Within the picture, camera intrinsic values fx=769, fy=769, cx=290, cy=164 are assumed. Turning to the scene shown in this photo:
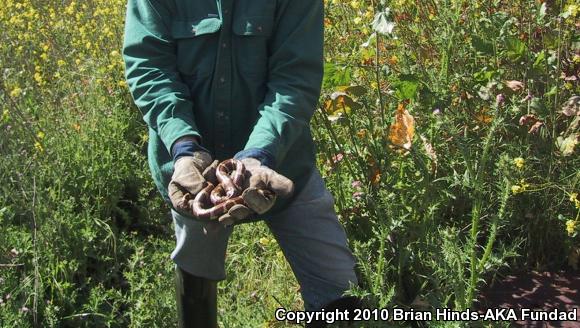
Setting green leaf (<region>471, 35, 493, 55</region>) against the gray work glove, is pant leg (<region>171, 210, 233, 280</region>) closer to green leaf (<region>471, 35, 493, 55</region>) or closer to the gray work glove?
the gray work glove

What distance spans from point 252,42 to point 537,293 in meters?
1.36

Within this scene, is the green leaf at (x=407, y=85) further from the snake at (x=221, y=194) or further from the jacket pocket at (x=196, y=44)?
the snake at (x=221, y=194)

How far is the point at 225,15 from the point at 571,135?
1274 mm

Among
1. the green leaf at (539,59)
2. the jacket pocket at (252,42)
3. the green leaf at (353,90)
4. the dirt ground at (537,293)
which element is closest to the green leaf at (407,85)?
the green leaf at (353,90)

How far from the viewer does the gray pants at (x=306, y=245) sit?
2.17m

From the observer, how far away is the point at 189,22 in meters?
2.06

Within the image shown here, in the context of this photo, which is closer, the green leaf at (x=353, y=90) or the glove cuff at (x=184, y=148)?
the glove cuff at (x=184, y=148)

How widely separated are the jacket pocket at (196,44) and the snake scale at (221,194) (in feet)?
1.18

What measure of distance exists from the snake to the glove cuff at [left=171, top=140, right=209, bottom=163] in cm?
11

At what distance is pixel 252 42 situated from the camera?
2.06 meters

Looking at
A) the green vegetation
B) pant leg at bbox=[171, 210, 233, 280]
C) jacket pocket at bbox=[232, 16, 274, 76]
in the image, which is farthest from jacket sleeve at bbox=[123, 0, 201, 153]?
the green vegetation

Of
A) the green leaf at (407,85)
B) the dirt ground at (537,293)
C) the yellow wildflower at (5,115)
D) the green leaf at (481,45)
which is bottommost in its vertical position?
the dirt ground at (537,293)

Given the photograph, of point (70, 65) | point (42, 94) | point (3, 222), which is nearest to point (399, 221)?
point (3, 222)

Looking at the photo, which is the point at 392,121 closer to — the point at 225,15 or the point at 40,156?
the point at 225,15
